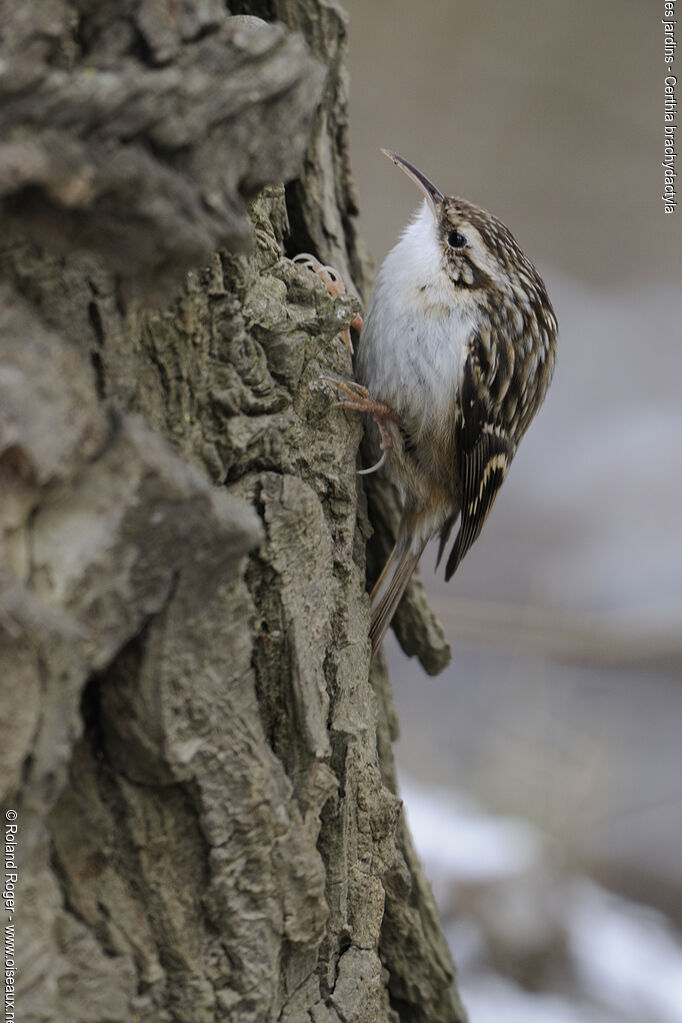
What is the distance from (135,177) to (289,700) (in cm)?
63

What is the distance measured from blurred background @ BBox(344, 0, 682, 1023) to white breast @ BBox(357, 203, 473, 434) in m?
1.57

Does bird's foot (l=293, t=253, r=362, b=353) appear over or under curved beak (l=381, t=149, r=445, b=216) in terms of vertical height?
under

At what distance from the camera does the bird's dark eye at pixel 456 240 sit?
6.70 feet

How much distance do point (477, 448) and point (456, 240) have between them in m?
0.44

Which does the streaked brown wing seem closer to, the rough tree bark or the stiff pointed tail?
the stiff pointed tail

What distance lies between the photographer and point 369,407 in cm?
169

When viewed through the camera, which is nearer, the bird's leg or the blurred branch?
the bird's leg

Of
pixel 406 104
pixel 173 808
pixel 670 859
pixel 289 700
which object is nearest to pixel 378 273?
pixel 289 700

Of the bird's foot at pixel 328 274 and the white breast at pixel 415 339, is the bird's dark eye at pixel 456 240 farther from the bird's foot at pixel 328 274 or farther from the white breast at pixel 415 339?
the bird's foot at pixel 328 274

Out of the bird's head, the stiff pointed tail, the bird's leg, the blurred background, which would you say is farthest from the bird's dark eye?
the blurred background

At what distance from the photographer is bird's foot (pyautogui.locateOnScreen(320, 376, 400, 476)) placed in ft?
4.80

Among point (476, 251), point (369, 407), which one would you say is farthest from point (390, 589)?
point (476, 251)

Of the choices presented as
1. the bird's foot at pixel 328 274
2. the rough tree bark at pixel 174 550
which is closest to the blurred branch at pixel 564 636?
the bird's foot at pixel 328 274

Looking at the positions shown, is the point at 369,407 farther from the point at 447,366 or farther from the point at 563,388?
the point at 563,388
